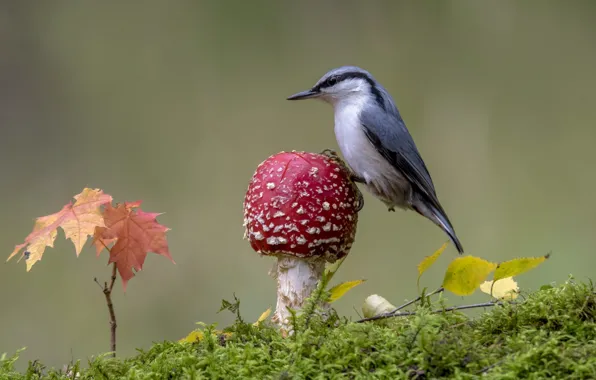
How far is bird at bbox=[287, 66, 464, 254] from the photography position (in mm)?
1930

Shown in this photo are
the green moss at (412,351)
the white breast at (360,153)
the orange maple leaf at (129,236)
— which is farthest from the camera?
the white breast at (360,153)

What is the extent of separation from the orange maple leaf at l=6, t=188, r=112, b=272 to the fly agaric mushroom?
392mm

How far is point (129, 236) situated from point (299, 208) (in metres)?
0.48

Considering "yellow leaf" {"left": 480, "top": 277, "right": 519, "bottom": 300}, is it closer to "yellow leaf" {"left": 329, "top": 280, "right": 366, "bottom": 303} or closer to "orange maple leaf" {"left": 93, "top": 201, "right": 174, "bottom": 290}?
"yellow leaf" {"left": 329, "top": 280, "right": 366, "bottom": 303}

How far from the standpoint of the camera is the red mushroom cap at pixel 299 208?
5.06 ft

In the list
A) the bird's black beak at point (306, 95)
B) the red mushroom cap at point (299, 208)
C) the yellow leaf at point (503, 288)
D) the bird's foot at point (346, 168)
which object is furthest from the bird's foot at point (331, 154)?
the yellow leaf at point (503, 288)

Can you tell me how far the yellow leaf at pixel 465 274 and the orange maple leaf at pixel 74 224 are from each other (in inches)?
34.0

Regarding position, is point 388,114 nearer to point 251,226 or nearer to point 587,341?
point 251,226

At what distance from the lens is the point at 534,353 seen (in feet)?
3.12

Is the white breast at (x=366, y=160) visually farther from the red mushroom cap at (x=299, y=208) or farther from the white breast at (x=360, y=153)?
the red mushroom cap at (x=299, y=208)

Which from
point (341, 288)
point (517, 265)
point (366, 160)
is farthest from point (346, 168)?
point (517, 265)

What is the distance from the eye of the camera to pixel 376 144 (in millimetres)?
1934

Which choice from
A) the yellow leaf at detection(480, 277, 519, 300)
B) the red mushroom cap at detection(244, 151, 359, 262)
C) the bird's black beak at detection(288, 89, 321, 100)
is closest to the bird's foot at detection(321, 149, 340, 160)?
the red mushroom cap at detection(244, 151, 359, 262)

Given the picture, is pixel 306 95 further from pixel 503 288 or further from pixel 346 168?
pixel 503 288
